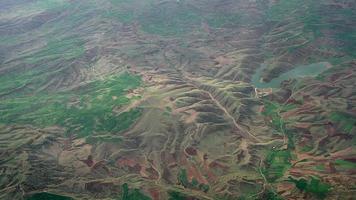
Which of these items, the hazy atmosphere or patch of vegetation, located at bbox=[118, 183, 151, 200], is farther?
the hazy atmosphere

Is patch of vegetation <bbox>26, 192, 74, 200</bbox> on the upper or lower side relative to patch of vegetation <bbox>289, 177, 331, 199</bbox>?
lower

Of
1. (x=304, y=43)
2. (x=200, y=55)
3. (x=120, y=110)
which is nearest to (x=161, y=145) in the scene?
(x=120, y=110)

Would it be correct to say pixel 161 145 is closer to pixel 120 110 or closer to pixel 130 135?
pixel 130 135

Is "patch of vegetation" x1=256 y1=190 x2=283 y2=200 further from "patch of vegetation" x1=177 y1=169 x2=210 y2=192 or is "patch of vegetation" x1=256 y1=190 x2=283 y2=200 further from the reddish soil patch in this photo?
the reddish soil patch

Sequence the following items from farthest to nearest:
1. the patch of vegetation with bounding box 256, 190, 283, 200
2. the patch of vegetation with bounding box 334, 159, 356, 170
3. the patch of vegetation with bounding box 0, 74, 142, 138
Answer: the patch of vegetation with bounding box 0, 74, 142, 138, the patch of vegetation with bounding box 334, 159, 356, 170, the patch of vegetation with bounding box 256, 190, 283, 200

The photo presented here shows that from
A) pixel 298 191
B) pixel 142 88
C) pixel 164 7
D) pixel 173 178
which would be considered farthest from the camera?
pixel 164 7

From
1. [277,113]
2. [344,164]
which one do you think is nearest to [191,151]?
[277,113]

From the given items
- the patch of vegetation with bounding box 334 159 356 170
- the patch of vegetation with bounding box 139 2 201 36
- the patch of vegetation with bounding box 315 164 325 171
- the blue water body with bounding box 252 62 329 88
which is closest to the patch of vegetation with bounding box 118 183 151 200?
the patch of vegetation with bounding box 315 164 325 171

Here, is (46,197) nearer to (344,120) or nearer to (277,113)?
(277,113)
